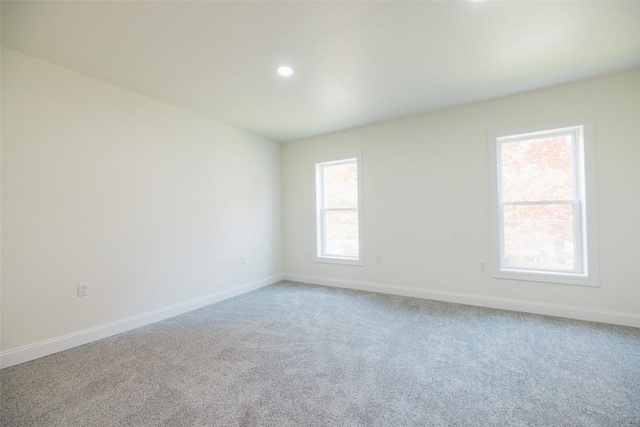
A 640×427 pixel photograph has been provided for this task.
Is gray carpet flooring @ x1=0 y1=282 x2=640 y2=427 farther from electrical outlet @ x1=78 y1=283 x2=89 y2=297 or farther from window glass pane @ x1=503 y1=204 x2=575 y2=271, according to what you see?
window glass pane @ x1=503 y1=204 x2=575 y2=271

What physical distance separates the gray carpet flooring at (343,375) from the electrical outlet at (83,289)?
47cm

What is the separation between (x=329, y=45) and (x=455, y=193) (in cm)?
242

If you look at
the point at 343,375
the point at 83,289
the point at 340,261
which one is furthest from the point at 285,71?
the point at 340,261

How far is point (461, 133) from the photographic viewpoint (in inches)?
143

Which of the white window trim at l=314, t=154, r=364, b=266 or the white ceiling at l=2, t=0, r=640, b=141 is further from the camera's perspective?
the white window trim at l=314, t=154, r=364, b=266

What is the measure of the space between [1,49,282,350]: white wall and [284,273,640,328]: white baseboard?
6.11 ft

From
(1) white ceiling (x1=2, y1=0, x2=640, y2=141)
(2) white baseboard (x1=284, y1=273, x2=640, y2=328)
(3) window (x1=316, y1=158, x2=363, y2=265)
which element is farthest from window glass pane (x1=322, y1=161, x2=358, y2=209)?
(1) white ceiling (x1=2, y1=0, x2=640, y2=141)

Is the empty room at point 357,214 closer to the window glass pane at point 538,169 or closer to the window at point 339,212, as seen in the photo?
the window glass pane at point 538,169

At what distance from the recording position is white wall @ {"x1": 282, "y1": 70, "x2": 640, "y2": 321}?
9.25ft

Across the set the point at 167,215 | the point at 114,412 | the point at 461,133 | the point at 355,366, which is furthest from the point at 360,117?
the point at 114,412

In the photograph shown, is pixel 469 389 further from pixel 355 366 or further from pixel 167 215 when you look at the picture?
pixel 167 215

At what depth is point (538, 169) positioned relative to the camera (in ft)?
10.8

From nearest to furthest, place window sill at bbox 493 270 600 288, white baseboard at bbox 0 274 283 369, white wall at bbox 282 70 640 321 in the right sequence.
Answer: white baseboard at bbox 0 274 283 369 < white wall at bbox 282 70 640 321 < window sill at bbox 493 270 600 288

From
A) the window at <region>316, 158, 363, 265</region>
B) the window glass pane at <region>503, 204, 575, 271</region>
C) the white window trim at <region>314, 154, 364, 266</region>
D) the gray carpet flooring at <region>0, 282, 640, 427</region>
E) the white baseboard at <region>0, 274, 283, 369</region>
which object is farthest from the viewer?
the window at <region>316, 158, 363, 265</region>
